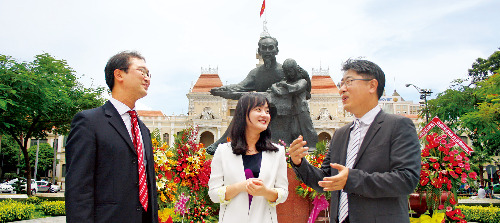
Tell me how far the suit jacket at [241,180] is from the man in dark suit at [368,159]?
24 centimetres

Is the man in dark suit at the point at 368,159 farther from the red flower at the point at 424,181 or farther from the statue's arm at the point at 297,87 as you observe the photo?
the statue's arm at the point at 297,87

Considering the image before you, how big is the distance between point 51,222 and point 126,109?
32.7 ft

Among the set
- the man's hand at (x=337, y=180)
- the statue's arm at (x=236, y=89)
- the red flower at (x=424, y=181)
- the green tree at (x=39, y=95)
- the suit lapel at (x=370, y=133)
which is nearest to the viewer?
the man's hand at (x=337, y=180)

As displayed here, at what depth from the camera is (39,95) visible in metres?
12.8

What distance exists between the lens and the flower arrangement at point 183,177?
182 inches

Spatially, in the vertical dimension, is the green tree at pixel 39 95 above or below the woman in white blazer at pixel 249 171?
above

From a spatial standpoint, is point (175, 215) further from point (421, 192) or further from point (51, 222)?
point (51, 222)

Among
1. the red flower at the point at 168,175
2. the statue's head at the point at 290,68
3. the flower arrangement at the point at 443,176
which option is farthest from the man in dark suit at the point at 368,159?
the statue's head at the point at 290,68

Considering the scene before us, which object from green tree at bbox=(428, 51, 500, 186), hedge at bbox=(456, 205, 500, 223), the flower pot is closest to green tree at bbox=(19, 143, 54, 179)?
green tree at bbox=(428, 51, 500, 186)

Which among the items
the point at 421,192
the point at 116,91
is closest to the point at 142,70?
the point at 116,91

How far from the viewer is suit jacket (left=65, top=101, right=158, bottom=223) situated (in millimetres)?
2100

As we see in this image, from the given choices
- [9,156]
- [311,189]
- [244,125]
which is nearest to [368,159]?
[244,125]

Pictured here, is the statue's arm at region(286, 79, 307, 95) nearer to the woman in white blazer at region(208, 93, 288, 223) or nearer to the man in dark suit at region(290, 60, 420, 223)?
the woman in white blazer at region(208, 93, 288, 223)

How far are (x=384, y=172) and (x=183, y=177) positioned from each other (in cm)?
302
